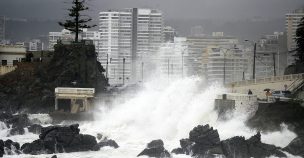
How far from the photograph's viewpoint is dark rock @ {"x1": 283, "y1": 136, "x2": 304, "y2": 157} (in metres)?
32.4

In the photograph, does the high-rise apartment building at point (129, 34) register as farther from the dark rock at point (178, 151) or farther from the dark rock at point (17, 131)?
the dark rock at point (178, 151)

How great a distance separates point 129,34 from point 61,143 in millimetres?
119072

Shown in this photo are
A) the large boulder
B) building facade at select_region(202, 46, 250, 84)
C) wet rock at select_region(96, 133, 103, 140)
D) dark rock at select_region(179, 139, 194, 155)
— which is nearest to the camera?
dark rock at select_region(179, 139, 194, 155)

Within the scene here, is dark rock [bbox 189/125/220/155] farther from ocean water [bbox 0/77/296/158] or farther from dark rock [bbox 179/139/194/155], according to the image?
ocean water [bbox 0/77/296/158]

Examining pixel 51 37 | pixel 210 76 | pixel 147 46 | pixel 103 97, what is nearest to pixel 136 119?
pixel 103 97

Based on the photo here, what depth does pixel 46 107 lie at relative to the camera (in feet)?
188

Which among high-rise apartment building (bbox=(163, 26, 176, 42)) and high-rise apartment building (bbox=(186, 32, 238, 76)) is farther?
high-rise apartment building (bbox=(163, 26, 176, 42))

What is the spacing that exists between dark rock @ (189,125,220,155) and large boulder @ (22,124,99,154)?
6.88 metres

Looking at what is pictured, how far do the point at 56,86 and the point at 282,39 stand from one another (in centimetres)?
10209

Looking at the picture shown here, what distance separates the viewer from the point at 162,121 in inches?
1682

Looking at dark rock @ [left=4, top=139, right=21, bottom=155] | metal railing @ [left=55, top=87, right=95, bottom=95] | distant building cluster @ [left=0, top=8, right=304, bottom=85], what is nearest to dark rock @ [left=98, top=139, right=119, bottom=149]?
dark rock @ [left=4, top=139, right=21, bottom=155]

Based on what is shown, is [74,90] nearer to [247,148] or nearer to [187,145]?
[187,145]

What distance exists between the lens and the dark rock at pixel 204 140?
3344 centimetres

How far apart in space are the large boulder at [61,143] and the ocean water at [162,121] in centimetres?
96
